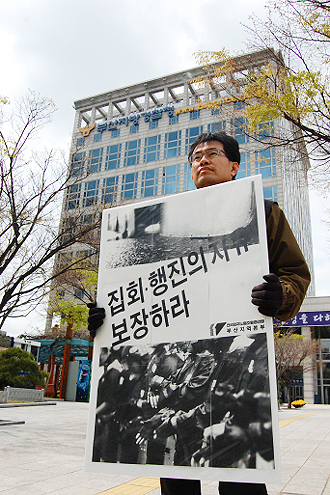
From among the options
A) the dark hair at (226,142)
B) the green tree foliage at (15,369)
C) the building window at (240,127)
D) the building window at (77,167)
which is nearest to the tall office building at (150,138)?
the green tree foliage at (15,369)

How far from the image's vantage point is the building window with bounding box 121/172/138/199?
44875 mm

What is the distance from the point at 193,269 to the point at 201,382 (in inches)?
18.9

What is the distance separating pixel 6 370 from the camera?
1784cm

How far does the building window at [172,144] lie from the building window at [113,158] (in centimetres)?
646

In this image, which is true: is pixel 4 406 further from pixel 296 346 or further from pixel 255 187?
pixel 296 346

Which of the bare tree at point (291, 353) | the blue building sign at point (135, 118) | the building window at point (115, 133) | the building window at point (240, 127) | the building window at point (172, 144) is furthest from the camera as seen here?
the building window at point (115, 133)

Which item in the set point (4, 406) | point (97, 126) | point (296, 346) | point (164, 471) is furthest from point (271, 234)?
point (97, 126)

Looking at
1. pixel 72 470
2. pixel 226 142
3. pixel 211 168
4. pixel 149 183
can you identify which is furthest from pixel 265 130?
pixel 149 183

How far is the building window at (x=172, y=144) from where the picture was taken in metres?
43.7

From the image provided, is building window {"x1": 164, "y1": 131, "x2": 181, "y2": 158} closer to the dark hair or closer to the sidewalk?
the sidewalk

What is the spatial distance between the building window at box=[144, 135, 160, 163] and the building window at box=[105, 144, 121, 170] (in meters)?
3.68

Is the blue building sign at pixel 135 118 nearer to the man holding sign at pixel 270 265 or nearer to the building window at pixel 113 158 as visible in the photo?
the building window at pixel 113 158

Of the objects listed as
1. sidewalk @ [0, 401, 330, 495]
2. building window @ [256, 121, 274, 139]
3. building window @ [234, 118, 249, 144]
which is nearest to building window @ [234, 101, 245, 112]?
building window @ [234, 118, 249, 144]

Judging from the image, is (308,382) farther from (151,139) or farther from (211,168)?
(211,168)
